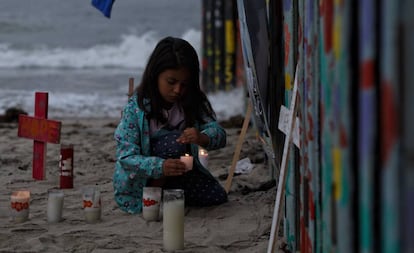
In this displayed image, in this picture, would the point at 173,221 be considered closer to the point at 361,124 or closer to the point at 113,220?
the point at 113,220

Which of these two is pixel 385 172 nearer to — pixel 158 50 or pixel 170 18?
pixel 158 50

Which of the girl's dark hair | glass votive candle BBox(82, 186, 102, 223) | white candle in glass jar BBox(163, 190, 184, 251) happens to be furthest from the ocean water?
white candle in glass jar BBox(163, 190, 184, 251)

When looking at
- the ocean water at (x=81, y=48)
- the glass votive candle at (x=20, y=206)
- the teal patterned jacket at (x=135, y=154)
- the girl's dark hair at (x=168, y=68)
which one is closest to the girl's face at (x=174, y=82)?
the girl's dark hair at (x=168, y=68)

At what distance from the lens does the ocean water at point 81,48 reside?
12.7 meters

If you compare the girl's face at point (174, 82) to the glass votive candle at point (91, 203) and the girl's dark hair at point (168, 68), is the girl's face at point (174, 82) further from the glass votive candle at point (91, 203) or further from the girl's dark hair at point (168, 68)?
the glass votive candle at point (91, 203)

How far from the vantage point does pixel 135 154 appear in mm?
3855

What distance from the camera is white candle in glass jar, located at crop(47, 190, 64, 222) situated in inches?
150

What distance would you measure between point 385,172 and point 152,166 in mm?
2392

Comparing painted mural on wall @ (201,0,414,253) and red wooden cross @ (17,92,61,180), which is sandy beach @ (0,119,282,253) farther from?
painted mural on wall @ (201,0,414,253)

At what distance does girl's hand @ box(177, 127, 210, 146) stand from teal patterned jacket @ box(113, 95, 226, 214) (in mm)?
98

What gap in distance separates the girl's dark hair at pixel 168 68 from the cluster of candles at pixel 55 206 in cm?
51

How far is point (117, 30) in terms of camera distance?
28766 mm

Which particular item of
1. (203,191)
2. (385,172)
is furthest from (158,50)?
(385,172)

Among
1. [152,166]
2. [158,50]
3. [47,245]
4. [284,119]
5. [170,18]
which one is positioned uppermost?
[170,18]
